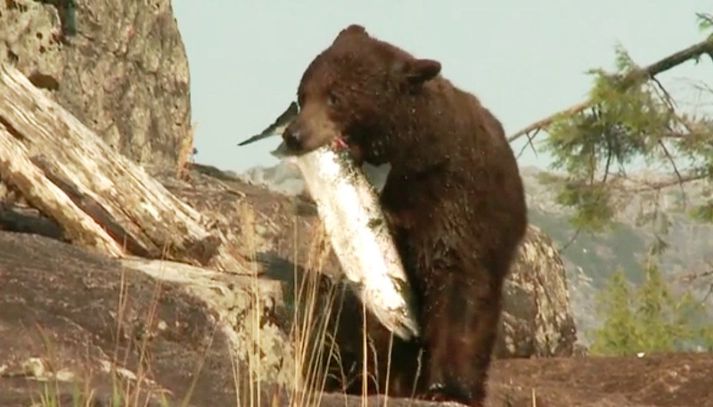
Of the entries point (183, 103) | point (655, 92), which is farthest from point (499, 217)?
point (655, 92)

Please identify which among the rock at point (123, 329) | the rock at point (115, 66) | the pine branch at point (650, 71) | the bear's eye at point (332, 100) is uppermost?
the pine branch at point (650, 71)

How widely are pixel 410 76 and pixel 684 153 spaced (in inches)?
474

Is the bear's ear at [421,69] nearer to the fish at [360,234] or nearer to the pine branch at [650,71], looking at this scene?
the fish at [360,234]

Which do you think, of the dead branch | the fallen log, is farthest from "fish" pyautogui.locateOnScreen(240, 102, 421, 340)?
the dead branch

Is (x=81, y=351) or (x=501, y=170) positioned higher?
(x=501, y=170)

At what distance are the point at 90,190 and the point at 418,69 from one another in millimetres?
1566

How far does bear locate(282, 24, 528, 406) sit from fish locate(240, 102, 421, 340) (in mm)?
49

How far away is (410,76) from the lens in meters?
7.56

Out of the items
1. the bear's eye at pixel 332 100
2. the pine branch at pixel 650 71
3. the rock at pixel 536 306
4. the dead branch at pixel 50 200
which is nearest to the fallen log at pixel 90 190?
the dead branch at pixel 50 200

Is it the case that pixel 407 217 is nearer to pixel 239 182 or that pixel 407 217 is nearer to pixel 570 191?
pixel 239 182

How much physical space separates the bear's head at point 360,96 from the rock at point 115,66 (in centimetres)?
235

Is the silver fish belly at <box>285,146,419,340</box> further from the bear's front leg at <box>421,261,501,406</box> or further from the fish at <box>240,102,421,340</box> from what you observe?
the bear's front leg at <box>421,261,501,406</box>

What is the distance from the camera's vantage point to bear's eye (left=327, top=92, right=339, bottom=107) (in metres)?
7.53

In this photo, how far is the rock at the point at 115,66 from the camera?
972 centimetres
